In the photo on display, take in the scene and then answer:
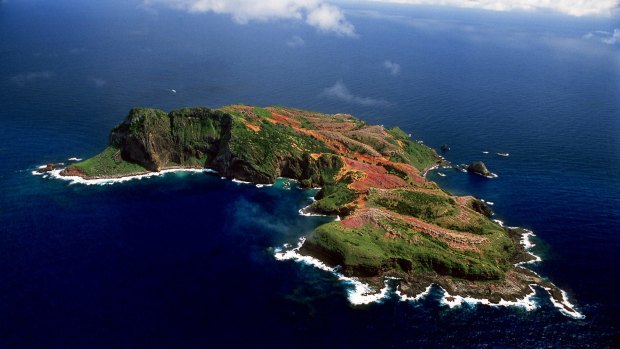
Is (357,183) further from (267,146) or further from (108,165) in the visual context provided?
(108,165)

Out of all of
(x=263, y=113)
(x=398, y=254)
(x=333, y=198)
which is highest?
(x=263, y=113)

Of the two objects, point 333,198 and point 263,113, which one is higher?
point 263,113

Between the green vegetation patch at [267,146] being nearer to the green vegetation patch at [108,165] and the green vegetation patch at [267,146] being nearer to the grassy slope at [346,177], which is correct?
the grassy slope at [346,177]

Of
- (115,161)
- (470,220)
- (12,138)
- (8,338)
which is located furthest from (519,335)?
(12,138)

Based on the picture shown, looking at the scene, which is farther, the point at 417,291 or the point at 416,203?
the point at 416,203

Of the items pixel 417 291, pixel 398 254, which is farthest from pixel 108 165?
pixel 417 291

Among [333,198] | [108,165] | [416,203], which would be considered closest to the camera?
[416,203]

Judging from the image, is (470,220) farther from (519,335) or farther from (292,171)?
(292,171)
